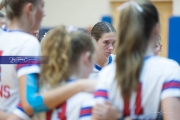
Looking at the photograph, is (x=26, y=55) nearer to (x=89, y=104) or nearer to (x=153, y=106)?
(x=89, y=104)

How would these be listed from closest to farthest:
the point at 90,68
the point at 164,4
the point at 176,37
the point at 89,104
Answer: the point at 89,104 → the point at 90,68 → the point at 176,37 → the point at 164,4

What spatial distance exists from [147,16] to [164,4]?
208 inches

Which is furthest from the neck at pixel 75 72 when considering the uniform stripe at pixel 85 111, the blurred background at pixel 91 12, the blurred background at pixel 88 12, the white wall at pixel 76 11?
the white wall at pixel 76 11

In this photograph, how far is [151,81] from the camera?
1264mm

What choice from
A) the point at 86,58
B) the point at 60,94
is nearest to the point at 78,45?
the point at 86,58

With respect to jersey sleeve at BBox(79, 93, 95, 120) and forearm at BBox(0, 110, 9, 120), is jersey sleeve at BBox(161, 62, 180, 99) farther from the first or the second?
forearm at BBox(0, 110, 9, 120)

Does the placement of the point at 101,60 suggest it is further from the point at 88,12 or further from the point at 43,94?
the point at 88,12

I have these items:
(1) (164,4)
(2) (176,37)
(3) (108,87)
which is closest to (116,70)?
(3) (108,87)

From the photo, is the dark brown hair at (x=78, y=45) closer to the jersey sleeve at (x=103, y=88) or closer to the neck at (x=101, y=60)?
the jersey sleeve at (x=103, y=88)

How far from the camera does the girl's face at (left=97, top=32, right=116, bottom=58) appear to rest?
266cm

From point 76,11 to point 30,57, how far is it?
17.3ft

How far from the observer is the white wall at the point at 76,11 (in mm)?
6598

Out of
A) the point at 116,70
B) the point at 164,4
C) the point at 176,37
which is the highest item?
the point at 164,4

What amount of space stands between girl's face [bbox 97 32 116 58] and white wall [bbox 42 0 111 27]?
3758mm
